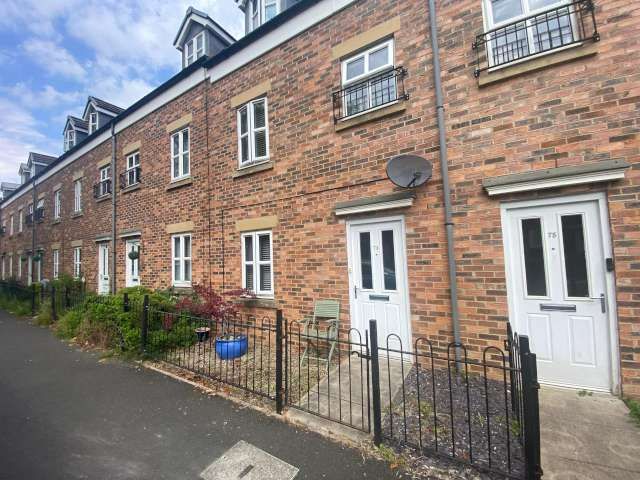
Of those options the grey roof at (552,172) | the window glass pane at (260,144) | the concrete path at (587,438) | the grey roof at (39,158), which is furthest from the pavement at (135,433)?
the grey roof at (39,158)

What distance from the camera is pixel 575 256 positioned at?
377 cm

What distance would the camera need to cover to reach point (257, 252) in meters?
6.71

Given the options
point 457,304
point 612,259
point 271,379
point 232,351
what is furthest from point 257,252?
point 612,259

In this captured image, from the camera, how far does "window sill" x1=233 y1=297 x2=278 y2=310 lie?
6335mm

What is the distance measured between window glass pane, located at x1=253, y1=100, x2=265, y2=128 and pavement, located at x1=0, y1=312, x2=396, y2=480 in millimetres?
5561

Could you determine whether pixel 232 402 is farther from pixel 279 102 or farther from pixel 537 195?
pixel 279 102

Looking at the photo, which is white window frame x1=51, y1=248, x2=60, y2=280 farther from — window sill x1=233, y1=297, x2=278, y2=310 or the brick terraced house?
window sill x1=233, y1=297, x2=278, y2=310

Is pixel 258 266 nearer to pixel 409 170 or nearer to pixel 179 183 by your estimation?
pixel 179 183

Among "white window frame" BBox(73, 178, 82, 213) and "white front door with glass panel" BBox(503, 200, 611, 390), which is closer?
"white front door with glass panel" BBox(503, 200, 611, 390)

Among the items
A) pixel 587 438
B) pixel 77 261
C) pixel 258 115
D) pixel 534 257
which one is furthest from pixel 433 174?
pixel 77 261

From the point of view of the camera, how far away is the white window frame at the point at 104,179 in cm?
1126

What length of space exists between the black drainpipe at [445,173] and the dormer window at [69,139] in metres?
18.0

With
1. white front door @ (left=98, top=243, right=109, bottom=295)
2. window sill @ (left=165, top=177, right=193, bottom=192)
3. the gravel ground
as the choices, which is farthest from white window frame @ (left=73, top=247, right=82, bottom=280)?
the gravel ground

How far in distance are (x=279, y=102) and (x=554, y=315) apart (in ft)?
20.3
